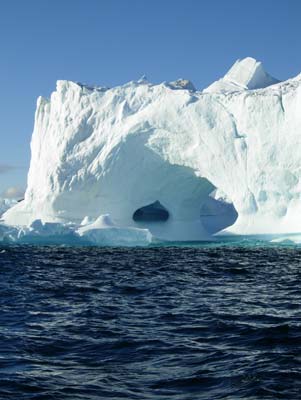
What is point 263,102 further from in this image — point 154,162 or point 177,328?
point 177,328

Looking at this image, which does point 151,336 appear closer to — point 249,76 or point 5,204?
point 249,76

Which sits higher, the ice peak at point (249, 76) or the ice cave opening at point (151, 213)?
the ice peak at point (249, 76)

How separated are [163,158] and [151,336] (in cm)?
2318

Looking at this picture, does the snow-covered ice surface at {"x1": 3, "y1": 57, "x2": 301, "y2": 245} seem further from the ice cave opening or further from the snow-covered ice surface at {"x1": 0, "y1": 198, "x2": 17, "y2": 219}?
the snow-covered ice surface at {"x1": 0, "y1": 198, "x2": 17, "y2": 219}

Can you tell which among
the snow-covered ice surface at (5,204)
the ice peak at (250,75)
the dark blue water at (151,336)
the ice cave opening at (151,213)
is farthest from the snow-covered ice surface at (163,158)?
→ the dark blue water at (151,336)

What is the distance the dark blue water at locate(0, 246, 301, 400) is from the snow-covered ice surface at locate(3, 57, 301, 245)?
12742mm

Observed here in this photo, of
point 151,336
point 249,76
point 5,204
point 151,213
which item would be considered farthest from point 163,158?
point 151,336

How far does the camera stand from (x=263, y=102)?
27.9 meters

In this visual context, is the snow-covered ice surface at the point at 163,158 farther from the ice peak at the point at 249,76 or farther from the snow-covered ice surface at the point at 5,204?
the snow-covered ice surface at the point at 5,204

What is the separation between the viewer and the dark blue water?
5.77m

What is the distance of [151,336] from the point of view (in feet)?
25.8

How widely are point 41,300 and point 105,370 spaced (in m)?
4.93

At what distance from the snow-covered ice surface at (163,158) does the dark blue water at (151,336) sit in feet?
41.8

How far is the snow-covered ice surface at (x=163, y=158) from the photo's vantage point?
27.5 metres
